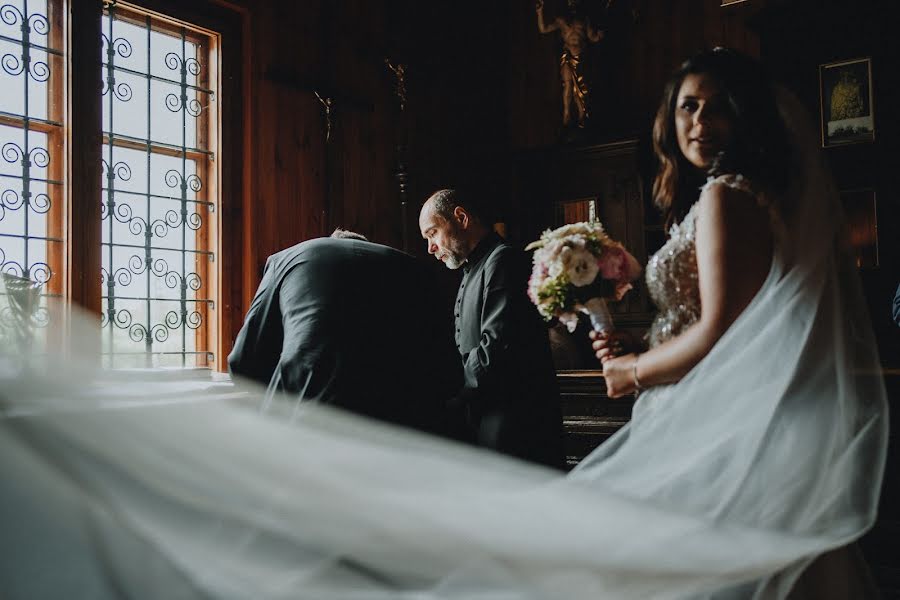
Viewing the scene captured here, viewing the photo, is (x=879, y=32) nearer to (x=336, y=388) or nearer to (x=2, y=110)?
(x=336, y=388)

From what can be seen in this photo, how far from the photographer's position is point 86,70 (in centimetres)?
330

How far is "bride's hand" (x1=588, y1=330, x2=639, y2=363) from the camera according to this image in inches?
65.7

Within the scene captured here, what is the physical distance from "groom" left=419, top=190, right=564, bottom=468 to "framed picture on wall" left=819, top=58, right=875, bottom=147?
210cm

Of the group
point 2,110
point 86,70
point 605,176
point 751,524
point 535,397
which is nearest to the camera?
point 751,524

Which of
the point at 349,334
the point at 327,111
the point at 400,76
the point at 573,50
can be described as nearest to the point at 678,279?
the point at 349,334

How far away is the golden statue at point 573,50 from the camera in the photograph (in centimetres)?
493

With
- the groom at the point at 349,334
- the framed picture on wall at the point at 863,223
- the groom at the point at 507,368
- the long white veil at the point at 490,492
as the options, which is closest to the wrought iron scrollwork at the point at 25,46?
the groom at the point at 349,334

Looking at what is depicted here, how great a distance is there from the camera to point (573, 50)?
16.4 feet

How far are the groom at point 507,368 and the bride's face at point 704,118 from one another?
4.26 ft

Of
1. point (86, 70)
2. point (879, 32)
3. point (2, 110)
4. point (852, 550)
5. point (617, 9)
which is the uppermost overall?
point (617, 9)

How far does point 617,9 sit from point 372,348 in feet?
12.2

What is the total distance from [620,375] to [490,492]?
0.40 metres

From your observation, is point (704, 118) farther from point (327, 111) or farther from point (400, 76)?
point (400, 76)

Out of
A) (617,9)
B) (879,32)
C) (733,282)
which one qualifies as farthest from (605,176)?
(733,282)
